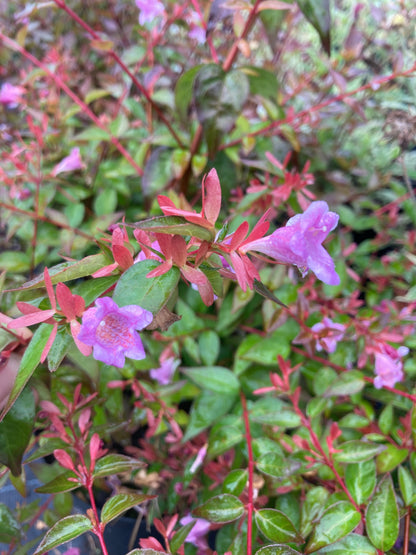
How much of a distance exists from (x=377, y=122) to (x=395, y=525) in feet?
4.13

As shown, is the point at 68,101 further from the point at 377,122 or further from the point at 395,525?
the point at 395,525

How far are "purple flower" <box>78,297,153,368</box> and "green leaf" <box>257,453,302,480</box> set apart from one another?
0.94ft

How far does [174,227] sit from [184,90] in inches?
19.5

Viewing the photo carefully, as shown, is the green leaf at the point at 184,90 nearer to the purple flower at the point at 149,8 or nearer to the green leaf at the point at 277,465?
the purple flower at the point at 149,8

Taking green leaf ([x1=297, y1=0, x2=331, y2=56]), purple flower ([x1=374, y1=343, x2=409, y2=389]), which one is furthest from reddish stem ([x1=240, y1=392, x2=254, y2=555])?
green leaf ([x1=297, y1=0, x2=331, y2=56])

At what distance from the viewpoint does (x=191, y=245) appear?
0.36 meters

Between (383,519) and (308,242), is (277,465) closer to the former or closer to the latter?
(383,519)

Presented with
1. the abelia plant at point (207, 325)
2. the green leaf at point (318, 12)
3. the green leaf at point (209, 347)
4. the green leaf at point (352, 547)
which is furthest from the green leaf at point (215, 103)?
the green leaf at point (352, 547)

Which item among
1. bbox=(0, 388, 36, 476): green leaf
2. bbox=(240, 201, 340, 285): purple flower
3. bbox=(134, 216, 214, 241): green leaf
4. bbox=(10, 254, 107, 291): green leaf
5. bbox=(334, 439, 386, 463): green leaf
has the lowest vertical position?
bbox=(334, 439, 386, 463): green leaf

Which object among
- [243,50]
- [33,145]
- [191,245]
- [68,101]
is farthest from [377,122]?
[191,245]

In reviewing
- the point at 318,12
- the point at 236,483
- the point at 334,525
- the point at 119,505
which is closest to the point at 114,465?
the point at 119,505

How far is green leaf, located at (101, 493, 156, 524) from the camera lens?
0.42 m

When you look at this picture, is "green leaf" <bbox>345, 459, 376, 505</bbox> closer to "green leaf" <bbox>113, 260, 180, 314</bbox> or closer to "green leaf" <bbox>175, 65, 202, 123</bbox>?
"green leaf" <bbox>113, 260, 180, 314</bbox>

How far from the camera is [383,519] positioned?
18.1 inches
